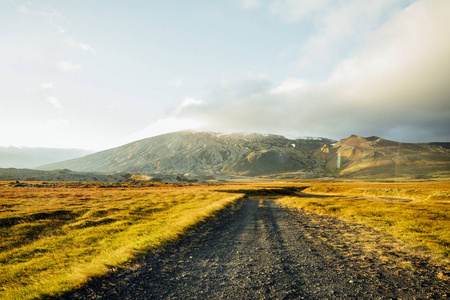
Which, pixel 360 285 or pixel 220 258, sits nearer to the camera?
pixel 360 285

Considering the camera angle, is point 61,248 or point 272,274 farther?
point 61,248

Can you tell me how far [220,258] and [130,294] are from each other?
204 inches

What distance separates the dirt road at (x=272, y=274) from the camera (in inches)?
301

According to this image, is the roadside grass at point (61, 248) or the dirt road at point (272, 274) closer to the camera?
the dirt road at point (272, 274)

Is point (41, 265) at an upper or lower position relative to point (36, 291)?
lower

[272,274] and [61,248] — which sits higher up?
[272,274]

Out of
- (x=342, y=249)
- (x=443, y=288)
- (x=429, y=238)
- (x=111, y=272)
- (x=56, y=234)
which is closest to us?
(x=443, y=288)

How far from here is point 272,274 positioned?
930 cm

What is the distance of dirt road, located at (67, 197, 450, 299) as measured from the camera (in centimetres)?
766

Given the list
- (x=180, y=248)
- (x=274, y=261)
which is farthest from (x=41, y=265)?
(x=274, y=261)

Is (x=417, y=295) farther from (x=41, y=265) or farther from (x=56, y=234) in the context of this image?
(x=56, y=234)

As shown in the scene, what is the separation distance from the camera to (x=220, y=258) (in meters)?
11.6

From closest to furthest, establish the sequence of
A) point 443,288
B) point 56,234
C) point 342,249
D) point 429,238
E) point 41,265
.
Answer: point 443,288 < point 41,265 < point 342,249 < point 429,238 < point 56,234

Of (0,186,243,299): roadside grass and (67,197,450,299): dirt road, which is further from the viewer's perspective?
(0,186,243,299): roadside grass
